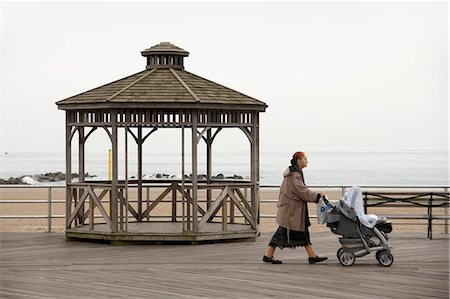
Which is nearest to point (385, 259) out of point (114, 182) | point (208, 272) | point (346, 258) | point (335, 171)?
point (346, 258)

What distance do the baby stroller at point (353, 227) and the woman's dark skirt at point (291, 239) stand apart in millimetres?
405

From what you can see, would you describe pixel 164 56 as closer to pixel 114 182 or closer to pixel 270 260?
pixel 114 182

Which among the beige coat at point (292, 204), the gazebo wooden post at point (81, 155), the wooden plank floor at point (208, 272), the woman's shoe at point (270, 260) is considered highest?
the gazebo wooden post at point (81, 155)

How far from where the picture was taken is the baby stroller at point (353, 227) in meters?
15.6

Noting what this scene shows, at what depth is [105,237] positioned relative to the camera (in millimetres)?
18297

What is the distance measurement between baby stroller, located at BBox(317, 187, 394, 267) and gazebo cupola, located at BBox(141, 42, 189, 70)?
492 cm

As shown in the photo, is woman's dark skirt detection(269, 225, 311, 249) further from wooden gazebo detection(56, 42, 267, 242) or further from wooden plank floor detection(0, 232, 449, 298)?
wooden gazebo detection(56, 42, 267, 242)

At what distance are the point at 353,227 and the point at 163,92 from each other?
4179 millimetres

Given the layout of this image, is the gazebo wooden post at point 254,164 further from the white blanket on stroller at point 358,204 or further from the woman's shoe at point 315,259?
the white blanket on stroller at point 358,204

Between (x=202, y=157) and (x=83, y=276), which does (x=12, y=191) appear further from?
(x=202, y=157)

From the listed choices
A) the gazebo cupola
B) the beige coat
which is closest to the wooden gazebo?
the gazebo cupola

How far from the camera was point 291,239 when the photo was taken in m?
15.9

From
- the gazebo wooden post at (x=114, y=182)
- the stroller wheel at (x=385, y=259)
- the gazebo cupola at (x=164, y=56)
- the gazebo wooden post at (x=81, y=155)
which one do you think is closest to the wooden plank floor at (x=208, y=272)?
the stroller wheel at (x=385, y=259)

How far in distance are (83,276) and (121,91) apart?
14.6 feet
